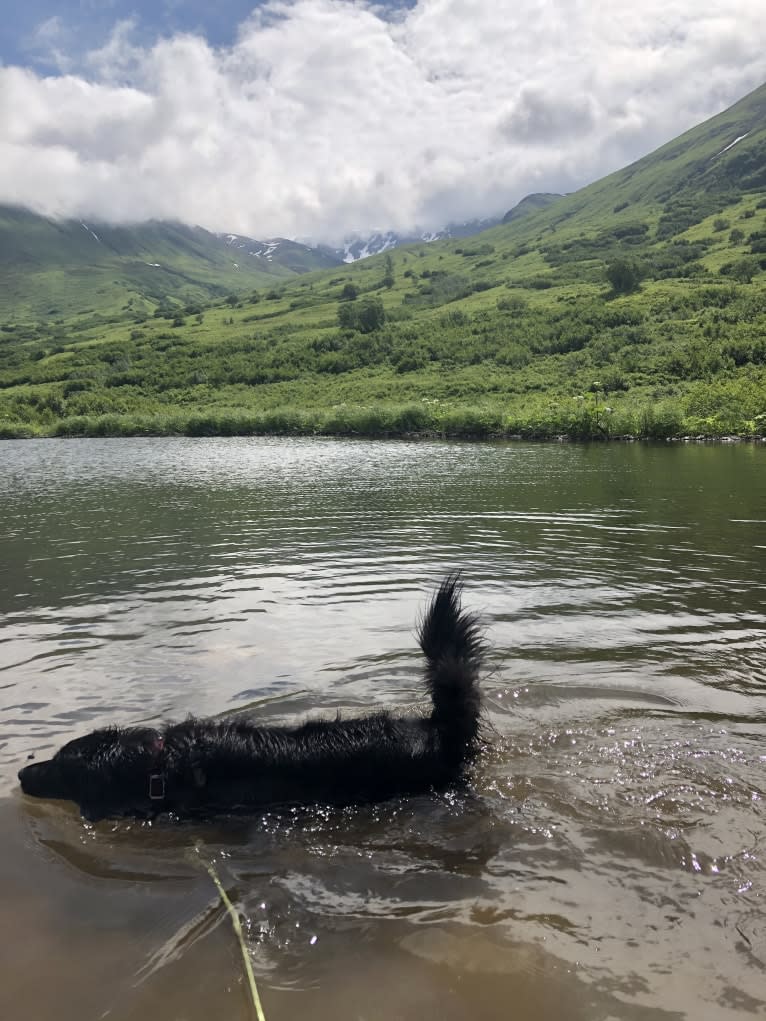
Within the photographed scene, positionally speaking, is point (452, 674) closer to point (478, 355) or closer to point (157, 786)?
point (157, 786)

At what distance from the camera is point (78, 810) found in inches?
221

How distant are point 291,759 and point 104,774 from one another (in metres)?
1.58

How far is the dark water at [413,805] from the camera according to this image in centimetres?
383

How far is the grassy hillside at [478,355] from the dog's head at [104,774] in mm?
54045

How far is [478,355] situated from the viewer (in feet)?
310

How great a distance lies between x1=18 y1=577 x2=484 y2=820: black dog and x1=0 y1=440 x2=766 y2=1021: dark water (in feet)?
0.65

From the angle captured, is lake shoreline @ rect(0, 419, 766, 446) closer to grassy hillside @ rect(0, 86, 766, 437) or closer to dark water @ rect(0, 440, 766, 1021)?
grassy hillside @ rect(0, 86, 766, 437)

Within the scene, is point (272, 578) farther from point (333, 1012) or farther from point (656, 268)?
point (656, 268)

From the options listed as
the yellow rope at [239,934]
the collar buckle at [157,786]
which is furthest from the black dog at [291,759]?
the yellow rope at [239,934]

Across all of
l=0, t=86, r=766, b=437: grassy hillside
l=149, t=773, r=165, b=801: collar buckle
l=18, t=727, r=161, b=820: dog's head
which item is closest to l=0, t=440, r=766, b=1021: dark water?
l=18, t=727, r=161, b=820: dog's head

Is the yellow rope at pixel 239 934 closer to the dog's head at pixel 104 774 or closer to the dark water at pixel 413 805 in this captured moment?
the dark water at pixel 413 805

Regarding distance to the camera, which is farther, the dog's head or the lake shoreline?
the lake shoreline

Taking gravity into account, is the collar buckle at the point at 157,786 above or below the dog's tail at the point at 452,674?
below

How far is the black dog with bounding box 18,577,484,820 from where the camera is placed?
17.6ft
